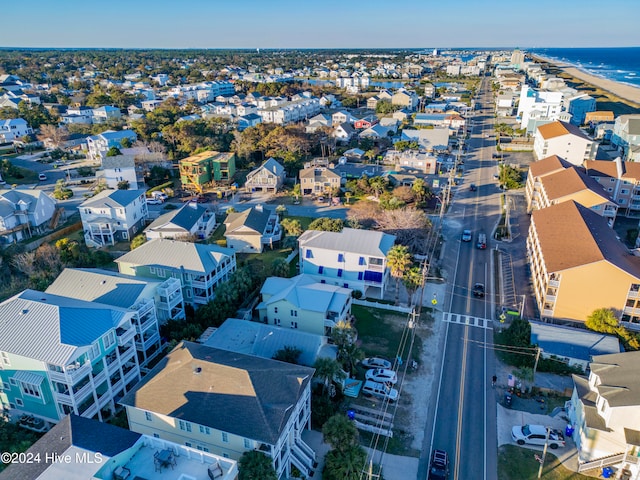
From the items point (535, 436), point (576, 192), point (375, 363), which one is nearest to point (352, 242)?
point (375, 363)

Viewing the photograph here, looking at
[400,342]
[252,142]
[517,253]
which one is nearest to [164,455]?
[400,342]

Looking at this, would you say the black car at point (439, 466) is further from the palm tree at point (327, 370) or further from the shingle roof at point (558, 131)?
the shingle roof at point (558, 131)

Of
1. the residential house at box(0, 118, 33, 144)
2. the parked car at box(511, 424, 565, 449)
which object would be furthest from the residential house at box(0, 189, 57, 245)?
the parked car at box(511, 424, 565, 449)

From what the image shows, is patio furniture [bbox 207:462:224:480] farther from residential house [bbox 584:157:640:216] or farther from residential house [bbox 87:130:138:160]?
residential house [bbox 87:130:138:160]

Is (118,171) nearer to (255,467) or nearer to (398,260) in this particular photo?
(398,260)

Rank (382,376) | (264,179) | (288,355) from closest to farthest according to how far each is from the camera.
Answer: (288,355)
(382,376)
(264,179)

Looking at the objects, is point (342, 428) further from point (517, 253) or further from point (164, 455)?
point (517, 253)
